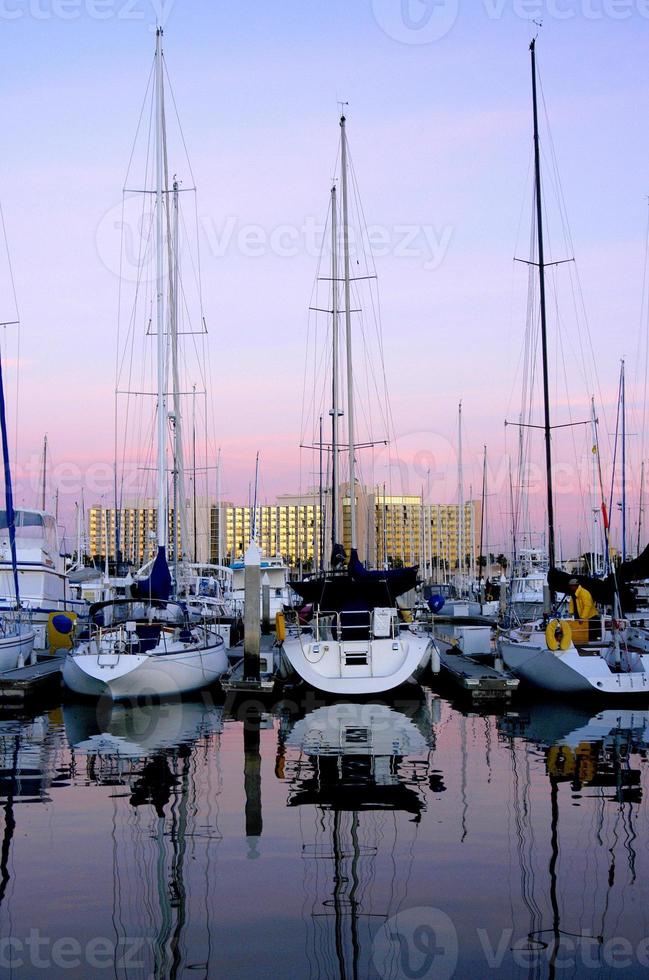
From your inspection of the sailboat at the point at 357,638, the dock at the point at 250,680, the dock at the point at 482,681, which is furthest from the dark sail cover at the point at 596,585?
the dock at the point at 250,680

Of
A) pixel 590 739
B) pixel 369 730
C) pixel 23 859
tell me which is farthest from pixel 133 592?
pixel 23 859

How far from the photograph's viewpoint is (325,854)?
10469 mm

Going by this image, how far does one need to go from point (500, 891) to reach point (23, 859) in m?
4.81

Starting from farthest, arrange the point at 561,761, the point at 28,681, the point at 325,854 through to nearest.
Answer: the point at 28,681 → the point at 561,761 → the point at 325,854

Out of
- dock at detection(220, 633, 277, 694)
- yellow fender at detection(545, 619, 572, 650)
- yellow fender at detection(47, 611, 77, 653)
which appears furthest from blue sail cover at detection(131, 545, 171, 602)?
yellow fender at detection(545, 619, 572, 650)

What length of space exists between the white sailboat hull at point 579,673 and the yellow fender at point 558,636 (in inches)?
4.8

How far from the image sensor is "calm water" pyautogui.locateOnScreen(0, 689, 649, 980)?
7898 mm

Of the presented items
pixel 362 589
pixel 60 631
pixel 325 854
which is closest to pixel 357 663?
pixel 362 589

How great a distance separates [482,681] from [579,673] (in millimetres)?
2490

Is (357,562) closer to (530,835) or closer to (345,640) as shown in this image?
(345,640)

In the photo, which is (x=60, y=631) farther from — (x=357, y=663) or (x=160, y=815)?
(x=160, y=815)

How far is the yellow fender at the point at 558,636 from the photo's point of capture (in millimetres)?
21641

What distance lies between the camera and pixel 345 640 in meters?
22.7

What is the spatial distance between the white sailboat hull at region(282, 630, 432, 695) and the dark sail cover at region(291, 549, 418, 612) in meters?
1.49
